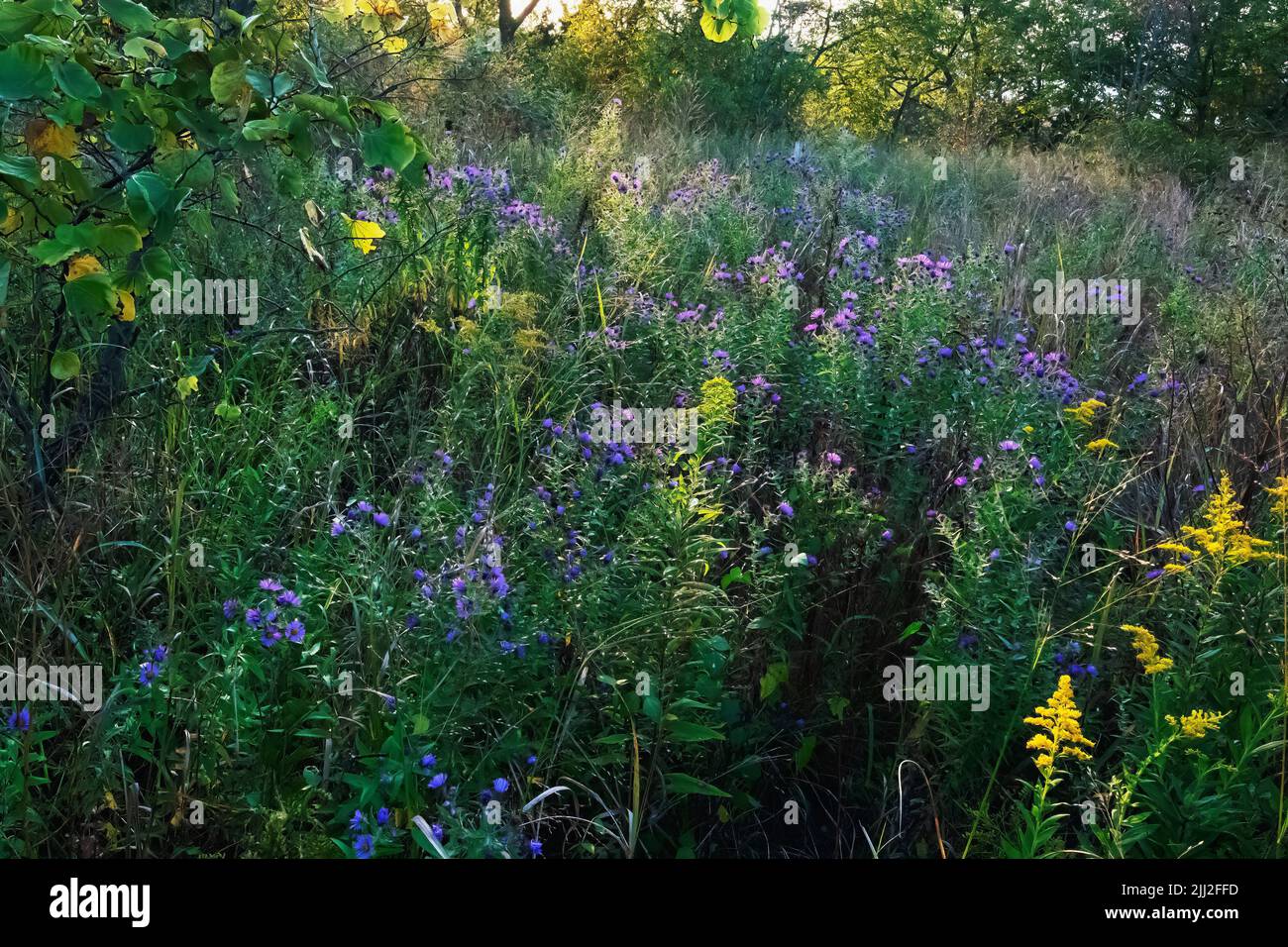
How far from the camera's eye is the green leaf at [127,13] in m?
2.25

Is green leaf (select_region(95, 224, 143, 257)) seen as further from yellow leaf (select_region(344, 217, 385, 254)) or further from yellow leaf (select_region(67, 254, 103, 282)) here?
yellow leaf (select_region(344, 217, 385, 254))

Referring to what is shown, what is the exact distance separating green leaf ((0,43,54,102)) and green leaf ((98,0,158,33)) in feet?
0.72

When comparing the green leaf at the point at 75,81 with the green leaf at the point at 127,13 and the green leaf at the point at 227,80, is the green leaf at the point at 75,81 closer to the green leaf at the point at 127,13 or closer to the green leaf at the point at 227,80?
the green leaf at the point at 127,13

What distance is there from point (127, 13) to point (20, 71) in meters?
0.30

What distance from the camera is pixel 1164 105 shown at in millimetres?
20500

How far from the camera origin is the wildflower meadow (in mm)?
2469

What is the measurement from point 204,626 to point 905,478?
2.20 m

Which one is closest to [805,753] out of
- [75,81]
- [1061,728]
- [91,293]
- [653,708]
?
[653,708]

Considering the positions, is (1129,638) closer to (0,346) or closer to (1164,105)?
(0,346)

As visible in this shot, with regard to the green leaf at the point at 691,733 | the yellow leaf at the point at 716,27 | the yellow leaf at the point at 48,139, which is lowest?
the green leaf at the point at 691,733

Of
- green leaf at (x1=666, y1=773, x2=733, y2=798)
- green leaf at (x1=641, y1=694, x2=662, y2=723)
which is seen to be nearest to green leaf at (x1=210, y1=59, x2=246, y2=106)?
green leaf at (x1=641, y1=694, x2=662, y2=723)

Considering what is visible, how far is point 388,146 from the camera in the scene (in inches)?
96.7

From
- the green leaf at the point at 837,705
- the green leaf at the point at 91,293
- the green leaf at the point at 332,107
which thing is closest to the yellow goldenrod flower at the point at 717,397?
the green leaf at the point at 837,705

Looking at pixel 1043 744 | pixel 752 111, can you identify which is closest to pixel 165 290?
pixel 1043 744
